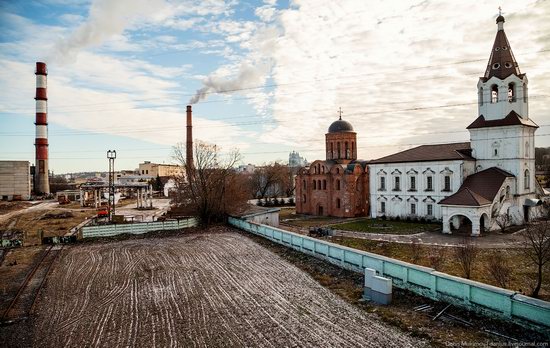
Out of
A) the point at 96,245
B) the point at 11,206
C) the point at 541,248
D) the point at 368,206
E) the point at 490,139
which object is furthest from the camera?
the point at 11,206

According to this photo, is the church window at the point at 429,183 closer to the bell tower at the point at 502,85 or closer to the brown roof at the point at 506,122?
the brown roof at the point at 506,122

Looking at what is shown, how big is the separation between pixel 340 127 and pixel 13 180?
5499cm

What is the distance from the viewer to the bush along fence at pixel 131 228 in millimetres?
23500

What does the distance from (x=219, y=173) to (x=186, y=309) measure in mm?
20711

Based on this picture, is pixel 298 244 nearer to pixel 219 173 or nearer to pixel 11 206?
pixel 219 173

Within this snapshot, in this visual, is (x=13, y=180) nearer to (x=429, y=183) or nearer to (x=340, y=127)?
(x=340, y=127)

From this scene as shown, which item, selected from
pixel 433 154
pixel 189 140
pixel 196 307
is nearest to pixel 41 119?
pixel 189 140

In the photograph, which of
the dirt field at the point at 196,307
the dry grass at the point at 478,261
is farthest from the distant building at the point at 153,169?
the dirt field at the point at 196,307

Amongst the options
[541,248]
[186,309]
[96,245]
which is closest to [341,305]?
[186,309]

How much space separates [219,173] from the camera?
30.8 metres

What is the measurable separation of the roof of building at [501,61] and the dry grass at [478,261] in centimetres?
1611

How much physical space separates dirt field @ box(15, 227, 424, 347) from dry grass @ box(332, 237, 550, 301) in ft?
20.7

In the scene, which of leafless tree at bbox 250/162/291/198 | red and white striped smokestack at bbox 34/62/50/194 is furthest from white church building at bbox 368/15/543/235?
red and white striped smokestack at bbox 34/62/50/194

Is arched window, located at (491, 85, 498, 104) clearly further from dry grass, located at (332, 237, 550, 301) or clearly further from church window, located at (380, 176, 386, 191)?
dry grass, located at (332, 237, 550, 301)
